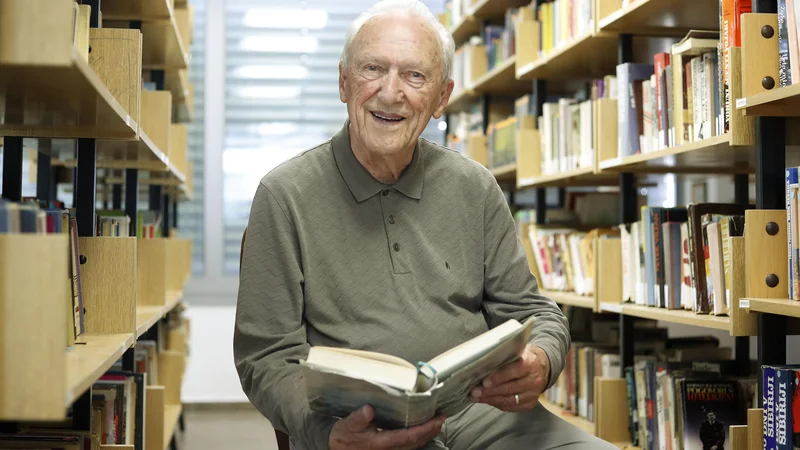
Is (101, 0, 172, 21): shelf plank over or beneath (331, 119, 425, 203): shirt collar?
over

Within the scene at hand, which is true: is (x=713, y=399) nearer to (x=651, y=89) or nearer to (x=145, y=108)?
(x=651, y=89)

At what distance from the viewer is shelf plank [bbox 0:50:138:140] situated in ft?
4.30

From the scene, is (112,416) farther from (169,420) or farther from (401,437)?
(401,437)

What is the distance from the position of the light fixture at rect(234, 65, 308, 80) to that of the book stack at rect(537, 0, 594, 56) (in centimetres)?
263

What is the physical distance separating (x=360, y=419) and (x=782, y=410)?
0.99m

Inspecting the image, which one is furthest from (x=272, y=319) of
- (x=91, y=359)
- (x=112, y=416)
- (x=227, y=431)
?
(x=227, y=431)

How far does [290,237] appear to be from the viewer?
169 centimetres

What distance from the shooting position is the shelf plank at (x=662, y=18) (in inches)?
99.7

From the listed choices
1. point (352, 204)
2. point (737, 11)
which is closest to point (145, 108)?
point (352, 204)

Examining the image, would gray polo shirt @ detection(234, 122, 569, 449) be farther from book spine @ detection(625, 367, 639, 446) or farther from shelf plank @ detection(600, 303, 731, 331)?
book spine @ detection(625, 367, 639, 446)

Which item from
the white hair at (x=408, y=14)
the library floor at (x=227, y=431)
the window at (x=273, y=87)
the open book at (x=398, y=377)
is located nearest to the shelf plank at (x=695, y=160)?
the white hair at (x=408, y=14)

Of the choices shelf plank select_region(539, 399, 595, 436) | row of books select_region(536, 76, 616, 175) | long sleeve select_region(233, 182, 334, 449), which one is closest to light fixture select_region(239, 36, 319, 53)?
row of books select_region(536, 76, 616, 175)

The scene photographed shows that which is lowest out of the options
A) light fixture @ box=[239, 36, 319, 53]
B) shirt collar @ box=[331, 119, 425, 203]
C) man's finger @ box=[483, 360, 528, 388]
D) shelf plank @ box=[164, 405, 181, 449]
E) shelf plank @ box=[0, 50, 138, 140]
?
shelf plank @ box=[164, 405, 181, 449]

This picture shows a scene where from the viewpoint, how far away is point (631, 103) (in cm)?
281
